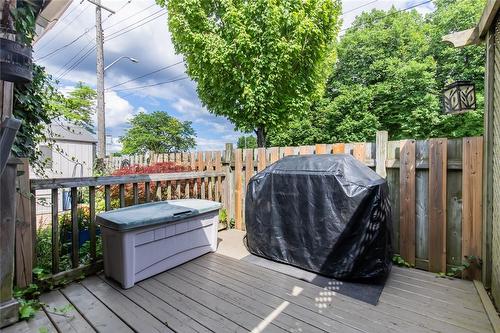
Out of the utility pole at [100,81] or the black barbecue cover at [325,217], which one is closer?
the black barbecue cover at [325,217]

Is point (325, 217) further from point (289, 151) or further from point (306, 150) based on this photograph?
point (289, 151)

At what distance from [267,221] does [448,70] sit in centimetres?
1485

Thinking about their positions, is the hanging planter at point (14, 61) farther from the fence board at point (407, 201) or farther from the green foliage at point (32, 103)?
the fence board at point (407, 201)

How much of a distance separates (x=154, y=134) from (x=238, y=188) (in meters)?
13.9

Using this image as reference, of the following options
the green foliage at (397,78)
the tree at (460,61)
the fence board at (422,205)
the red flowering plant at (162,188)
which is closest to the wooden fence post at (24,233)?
the red flowering plant at (162,188)

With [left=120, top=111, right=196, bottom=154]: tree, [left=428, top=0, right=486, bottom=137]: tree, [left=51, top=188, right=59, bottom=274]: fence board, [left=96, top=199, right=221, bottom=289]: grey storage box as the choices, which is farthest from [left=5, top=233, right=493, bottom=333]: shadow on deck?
[left=120, top=111, right=196, bottom=154]: tree

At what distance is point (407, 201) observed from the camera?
2666mm

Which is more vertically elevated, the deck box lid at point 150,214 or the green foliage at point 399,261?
the deck box lid at point 150,214

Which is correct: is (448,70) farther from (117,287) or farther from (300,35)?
(117,287)

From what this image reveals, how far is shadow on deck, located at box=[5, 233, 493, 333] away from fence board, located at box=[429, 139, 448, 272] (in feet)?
0.60

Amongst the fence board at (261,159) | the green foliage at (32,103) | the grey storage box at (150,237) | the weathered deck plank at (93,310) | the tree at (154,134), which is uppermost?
the tree at (154,134)

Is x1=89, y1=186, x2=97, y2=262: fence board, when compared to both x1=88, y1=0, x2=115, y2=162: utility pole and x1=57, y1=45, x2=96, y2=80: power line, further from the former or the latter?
x1=57, y1=45, x2=96, y2=80: power line

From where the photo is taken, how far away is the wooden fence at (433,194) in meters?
2.32

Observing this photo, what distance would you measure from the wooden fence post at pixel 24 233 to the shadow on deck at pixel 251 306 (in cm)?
25
